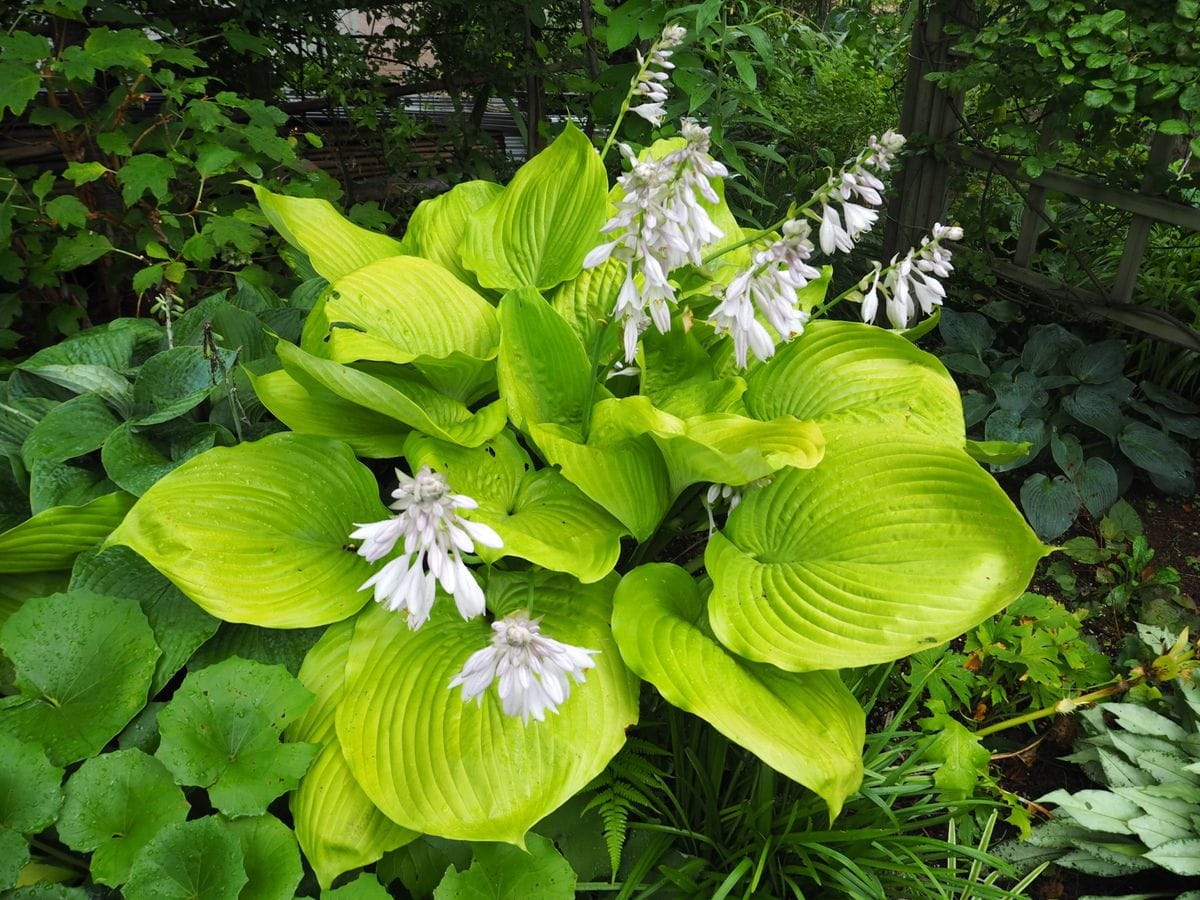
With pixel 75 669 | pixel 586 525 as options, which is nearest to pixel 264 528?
pixel 75 669

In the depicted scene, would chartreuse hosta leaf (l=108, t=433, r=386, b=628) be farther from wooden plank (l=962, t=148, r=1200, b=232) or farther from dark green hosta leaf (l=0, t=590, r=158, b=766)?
wooden plank (l=962, t=148, r=1200, b=232)

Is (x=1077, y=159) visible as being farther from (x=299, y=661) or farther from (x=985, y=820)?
(x=299, y=661)

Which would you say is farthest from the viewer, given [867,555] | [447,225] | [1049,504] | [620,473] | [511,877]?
[1049,504]

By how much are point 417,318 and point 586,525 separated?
59 cm

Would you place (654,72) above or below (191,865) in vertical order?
above

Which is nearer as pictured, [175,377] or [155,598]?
[155,598]

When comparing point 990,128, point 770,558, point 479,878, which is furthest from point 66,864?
point 990,128

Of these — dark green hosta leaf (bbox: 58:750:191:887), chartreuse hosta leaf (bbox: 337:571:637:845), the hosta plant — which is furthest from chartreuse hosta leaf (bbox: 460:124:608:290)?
dark green hosta leaf (bbox: 58:750:191:887)

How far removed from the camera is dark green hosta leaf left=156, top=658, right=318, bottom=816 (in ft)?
3.42

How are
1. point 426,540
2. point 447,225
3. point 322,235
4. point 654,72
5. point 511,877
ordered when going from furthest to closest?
point 447,225, point 322,235, point 654,72, point 511,877, point 426,540

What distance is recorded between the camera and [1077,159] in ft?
8.71

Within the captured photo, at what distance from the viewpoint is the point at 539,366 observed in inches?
61.2

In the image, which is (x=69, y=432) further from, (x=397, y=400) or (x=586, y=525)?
(x=586, y=525)

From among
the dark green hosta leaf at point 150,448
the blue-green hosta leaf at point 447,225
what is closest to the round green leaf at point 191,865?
the dark green hosta leaf at point 150,448
